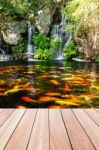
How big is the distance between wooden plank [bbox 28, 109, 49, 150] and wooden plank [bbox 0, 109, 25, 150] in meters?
0.23

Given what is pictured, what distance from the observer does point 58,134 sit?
108 inches

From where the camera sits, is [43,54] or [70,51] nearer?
[70,51]

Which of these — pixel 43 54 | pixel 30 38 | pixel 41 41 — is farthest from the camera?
pixel 30 38

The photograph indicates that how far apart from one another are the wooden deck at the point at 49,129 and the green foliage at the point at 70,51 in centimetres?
1633

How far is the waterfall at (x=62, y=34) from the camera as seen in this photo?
21.0 m

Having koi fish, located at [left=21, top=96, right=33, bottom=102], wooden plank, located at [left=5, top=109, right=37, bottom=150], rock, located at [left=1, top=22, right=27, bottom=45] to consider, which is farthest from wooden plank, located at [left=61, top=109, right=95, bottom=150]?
rock, located at [left=1, top=22, right=27, bottom=45]

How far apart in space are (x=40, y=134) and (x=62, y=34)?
62.9 feet

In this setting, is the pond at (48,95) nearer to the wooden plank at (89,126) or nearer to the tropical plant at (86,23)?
the wooden plank at (89,126)

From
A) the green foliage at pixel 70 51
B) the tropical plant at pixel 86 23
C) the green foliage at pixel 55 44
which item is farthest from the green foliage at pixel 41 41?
the tropical plant at pixel 86 23

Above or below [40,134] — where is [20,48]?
above

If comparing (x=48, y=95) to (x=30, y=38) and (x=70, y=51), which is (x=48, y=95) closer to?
(x=70, y=51)

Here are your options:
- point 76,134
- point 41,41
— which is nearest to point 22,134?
point 76,134

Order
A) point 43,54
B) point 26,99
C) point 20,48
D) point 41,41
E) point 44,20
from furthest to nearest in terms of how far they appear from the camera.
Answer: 1. point 44,20
2. point 20,48
3. point 41,41
4. point 43,54
5. point 26,99

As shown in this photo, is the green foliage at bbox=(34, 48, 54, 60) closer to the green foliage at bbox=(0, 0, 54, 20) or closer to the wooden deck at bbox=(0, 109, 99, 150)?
the green foliage at bbox=(0, 0, 54, 20)
